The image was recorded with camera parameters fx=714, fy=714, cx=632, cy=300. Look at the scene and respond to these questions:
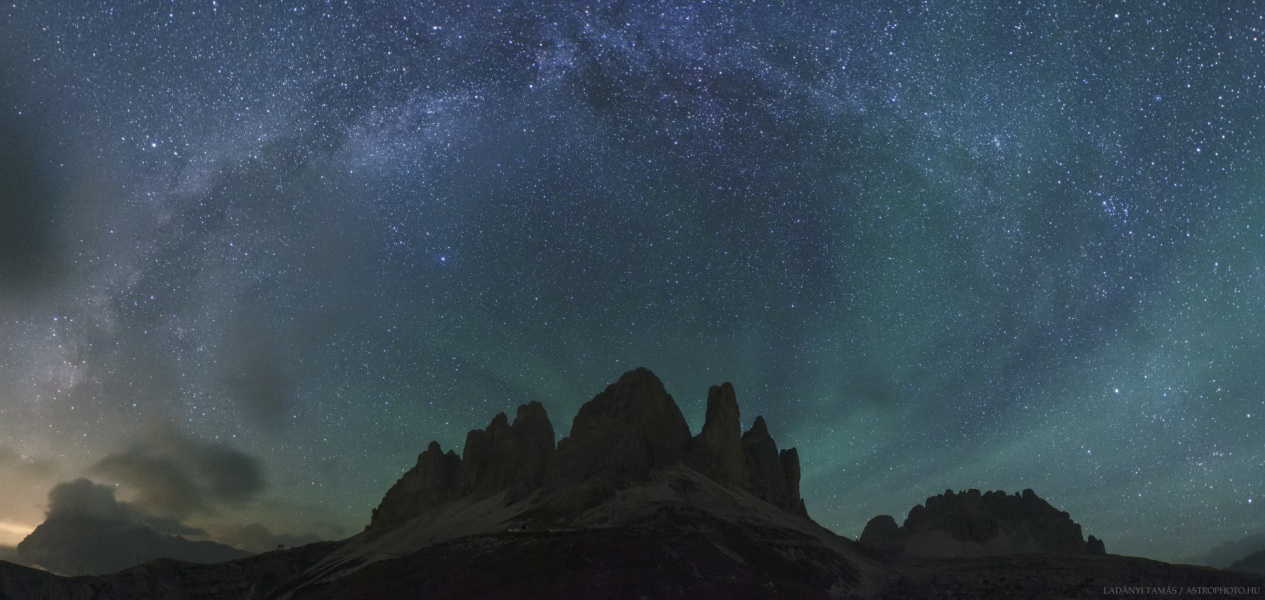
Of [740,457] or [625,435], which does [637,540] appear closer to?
[625,435]

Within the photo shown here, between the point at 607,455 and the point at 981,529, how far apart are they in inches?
4079

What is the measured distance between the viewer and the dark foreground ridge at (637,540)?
7612 centimetres

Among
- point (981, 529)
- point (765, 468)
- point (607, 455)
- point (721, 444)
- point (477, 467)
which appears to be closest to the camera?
point (607, 455)

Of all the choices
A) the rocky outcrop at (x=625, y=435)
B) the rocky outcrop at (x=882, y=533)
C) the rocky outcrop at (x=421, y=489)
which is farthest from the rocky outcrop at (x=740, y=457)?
the rocky outcrop at (x=421, y=489)

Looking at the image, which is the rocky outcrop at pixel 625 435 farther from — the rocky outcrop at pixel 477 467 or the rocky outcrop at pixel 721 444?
the rocky outcrop at pixel 477 467

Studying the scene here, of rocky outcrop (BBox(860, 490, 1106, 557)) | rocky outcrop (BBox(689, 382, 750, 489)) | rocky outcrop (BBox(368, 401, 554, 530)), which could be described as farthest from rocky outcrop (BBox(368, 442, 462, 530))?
rocky outcrop (BBox(860, 490, 1106, 557))

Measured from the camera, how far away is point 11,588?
325 feet

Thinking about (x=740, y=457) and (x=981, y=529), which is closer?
(x=740, y=457)

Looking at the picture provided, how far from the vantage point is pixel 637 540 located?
83.9 metres

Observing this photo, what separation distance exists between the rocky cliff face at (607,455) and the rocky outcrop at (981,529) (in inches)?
1611

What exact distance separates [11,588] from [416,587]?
65537mm

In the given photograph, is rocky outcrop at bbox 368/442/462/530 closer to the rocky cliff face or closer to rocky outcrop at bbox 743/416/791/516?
the rocky cliff face

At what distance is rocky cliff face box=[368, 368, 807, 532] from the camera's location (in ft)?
421

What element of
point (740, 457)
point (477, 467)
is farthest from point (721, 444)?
point (477, 467)
